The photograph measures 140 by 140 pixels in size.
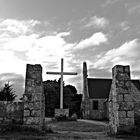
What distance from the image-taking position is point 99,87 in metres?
32.1

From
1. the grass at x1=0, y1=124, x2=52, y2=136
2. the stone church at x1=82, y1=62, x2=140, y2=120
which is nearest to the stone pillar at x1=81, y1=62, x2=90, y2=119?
the stone church at x1=82, y1=62, x2=140, y2=120

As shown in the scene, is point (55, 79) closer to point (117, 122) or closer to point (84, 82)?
point (84, 82)

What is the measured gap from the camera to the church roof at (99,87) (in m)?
30.6

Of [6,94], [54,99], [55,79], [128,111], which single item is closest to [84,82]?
[54,99]

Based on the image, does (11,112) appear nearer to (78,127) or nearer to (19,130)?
(19,130)

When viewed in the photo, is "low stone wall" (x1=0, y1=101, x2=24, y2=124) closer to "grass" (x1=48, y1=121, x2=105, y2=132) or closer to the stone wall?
"grass" (x1=48, y1=121, x2=105, y2=132)

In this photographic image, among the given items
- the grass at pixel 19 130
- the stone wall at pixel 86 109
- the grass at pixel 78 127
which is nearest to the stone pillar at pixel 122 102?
the grass at pixel 19 130

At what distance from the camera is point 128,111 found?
8.10 meters

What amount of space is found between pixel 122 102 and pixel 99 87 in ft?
79.1

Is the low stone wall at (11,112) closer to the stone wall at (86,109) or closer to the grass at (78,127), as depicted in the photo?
the grass at (78,127)

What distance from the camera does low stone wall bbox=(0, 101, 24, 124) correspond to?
326 inches

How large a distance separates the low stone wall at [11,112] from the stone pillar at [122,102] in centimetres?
369

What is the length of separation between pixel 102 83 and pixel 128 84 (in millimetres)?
24809

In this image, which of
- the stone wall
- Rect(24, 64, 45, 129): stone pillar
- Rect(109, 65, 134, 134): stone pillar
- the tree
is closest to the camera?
Rect(109, 65, 134, 134): stone pillar
